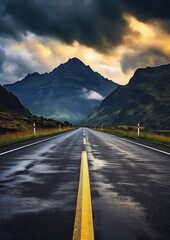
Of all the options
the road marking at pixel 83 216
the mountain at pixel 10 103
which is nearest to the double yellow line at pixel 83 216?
the road marking at pixel 83 216

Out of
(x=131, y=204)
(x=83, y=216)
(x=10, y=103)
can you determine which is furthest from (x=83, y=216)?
(x=10, y=103)

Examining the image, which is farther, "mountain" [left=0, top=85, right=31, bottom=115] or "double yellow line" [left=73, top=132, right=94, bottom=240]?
"mountain" [left=0, top=85, right=31, bottom=115]

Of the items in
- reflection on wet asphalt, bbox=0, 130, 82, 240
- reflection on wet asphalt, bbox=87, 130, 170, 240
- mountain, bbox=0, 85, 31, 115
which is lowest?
reflection on wet asphalt, bbox=87, 130, 170, 240

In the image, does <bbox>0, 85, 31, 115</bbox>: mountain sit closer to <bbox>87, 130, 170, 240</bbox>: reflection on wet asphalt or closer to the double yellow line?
<bbox>87, 130, 170, 240</bbox>: reflection on wet asphalt

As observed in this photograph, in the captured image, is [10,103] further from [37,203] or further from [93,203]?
[93,203]

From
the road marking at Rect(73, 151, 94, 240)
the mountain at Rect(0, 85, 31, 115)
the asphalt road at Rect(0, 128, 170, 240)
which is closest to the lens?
the road marking at Rect(73, 151, 94, 240)

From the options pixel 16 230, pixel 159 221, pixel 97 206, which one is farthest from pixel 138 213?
pixel 16 230

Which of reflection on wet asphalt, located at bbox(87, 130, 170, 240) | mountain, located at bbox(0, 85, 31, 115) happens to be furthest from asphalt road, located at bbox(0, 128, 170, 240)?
mountain, located at bbox(0, 85, 31, 115)

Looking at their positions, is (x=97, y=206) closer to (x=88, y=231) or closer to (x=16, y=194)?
(x=88, y=231)

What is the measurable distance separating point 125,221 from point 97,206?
28.3 inches

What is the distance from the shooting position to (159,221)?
10.9 ft

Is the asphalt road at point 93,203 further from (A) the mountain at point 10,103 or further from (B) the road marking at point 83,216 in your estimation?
(A) the mountain at point 10,103

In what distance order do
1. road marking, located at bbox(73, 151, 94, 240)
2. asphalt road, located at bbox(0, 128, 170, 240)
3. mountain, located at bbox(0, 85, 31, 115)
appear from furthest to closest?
1. mountain, located at bbox(0, 85, 31, 115)
2. asphalt road, located at bbox(0, 128, 170, 240)
3. road marking, located at bbox(73, 151, 94, 240)

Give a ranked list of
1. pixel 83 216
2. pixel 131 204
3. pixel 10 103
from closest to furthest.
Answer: pixel 83 216 < pixel 131 204 < pixel 10 103
